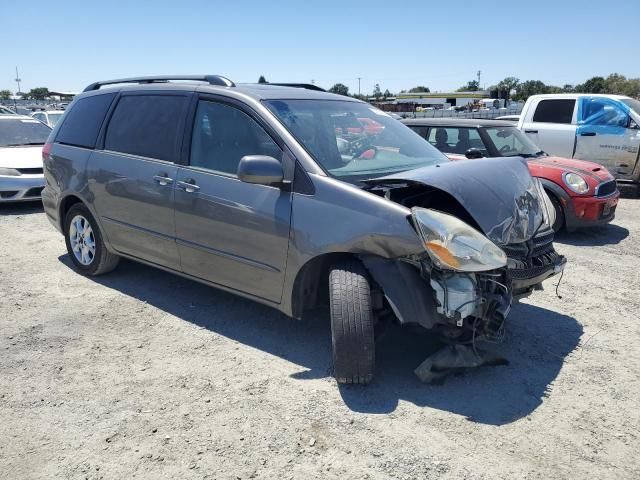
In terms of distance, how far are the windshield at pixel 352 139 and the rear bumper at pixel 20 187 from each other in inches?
253

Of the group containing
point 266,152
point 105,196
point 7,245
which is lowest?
point 7,245

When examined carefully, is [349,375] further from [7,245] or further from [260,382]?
[7,245]

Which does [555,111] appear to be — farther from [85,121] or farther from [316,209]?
[85,121]

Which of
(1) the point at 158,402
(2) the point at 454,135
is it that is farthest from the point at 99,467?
(2) the point at 454,135

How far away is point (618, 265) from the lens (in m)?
6.05

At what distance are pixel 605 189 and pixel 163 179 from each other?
5.94 metres

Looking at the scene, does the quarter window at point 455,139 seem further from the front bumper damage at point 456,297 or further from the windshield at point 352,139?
the front bumper damage at point 456,297

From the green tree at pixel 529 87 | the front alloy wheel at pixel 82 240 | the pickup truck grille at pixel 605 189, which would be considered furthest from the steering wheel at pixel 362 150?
the green tree at pixel 529 87

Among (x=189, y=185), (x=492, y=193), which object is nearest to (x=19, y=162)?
(x=189, y=185)

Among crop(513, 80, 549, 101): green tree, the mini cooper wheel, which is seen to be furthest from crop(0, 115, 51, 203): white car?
crop(513, 80, 549, 101): green tree

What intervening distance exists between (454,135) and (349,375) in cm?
554

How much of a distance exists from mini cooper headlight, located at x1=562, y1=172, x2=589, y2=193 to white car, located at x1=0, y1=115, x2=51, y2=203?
8.10 metres

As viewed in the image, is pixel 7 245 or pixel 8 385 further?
pixel 7 245

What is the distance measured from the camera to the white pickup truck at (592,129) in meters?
9.74
